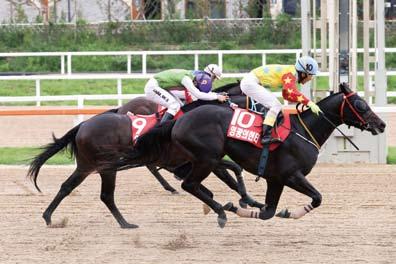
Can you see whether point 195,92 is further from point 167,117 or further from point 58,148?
point 58,148

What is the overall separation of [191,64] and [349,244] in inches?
709

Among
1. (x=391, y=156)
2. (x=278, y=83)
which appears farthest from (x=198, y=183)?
(x=391, y=156)

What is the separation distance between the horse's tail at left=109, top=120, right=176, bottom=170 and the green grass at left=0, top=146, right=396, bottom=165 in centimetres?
573

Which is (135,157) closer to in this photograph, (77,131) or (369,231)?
(77,131)

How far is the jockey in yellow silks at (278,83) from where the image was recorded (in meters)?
9.41

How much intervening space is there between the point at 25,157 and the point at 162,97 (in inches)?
197

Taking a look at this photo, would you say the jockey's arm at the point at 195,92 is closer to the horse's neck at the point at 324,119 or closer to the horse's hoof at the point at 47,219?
the horse's neck at the point at 324,119

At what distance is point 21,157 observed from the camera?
16016mm

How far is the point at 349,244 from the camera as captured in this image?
8.84m

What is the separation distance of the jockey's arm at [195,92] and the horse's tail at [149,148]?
3.09ft

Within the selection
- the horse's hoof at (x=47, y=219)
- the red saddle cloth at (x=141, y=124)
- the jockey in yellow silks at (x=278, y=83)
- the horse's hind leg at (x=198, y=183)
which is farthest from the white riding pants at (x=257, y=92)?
the horse's hoof at (x=47, y=219)

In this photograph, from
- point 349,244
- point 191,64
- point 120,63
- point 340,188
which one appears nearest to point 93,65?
point 120,63

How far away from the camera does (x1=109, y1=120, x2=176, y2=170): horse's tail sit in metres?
9.66

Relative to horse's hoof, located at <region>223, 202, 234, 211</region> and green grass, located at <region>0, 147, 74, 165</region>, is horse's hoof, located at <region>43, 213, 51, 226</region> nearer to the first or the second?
horse's hoof, located at <region>223, 202, 234, 211</region>
